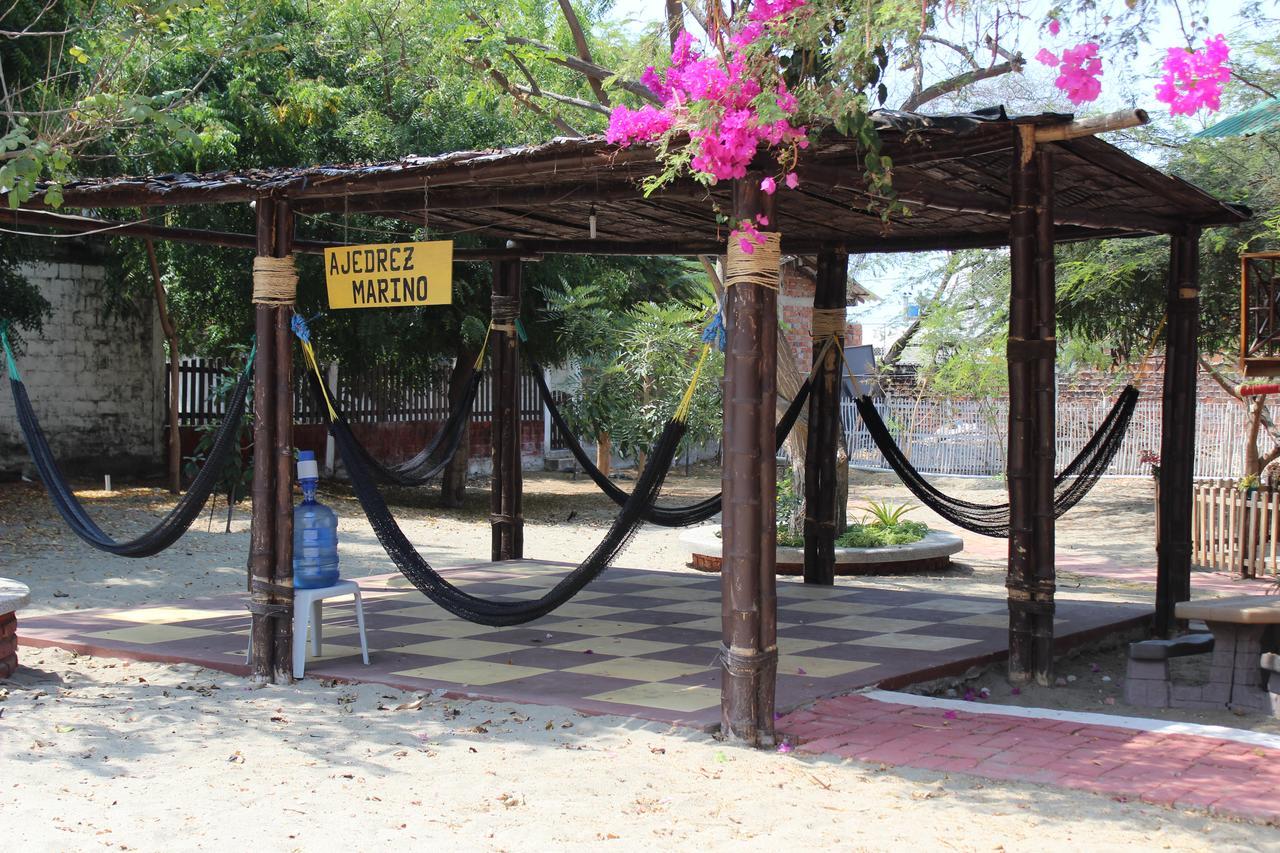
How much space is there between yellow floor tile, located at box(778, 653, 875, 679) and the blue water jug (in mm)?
2132

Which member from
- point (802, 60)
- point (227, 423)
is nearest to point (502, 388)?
point (227, 423)

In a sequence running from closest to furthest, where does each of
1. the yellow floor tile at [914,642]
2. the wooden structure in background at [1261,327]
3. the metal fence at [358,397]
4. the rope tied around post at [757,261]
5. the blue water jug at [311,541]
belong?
1. the rope tied around post at [757,261]
2. the blue water jug at [311,541]
3. the yellow floor tile at [914,642]
4. the wooden structure in background at [1261,327]
5. the metal fence at [358,397]

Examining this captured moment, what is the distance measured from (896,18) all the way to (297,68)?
10.1m

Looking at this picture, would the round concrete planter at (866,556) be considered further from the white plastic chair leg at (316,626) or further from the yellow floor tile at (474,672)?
the white plastic chair leg at (316,626)

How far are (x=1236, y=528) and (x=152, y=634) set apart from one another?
8.55 m

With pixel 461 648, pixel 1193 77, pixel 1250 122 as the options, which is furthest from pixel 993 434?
pixel 1193 77

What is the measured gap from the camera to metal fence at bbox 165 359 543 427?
1437cm

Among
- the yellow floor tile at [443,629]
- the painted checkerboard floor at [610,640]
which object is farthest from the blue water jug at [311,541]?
the yellow floor tile at [443,629]

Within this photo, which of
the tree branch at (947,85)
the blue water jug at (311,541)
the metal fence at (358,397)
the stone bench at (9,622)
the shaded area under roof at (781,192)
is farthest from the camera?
the metal fence at (358,397)

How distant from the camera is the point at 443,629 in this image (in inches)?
263

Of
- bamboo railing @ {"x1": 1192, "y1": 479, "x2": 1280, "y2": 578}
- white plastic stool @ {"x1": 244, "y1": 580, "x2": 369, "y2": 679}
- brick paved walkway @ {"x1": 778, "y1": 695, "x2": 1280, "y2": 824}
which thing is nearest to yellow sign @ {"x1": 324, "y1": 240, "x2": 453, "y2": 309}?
white plastic stool @ {"x1": 244, "y1": 580, "x2": 369, "y2": 679}

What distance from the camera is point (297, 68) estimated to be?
1319 centimetres

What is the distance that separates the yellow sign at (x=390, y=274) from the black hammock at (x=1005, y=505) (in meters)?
3.05

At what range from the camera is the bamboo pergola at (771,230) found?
4.61 metres
